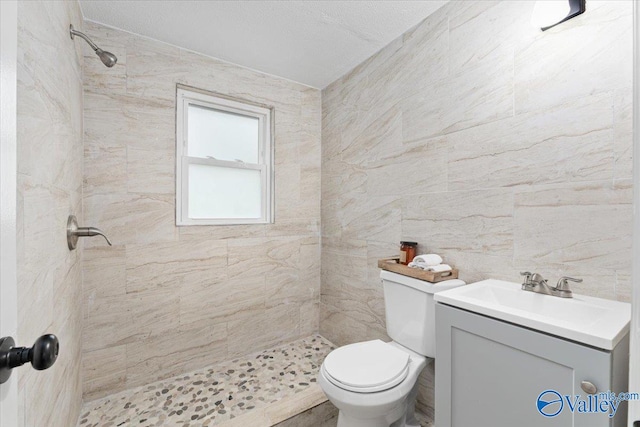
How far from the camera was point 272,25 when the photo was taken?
1.82 m

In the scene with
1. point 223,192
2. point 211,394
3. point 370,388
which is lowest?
point 211,394

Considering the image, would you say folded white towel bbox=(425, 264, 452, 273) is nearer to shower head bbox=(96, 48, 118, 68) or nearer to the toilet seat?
the toilet seat

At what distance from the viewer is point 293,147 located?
8.25 feet

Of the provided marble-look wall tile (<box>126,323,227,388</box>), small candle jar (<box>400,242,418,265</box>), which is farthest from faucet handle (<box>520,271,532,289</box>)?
marble-look wall tile (<box>126,323,227,388</box>)

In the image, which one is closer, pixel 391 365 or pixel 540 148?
pixel 540 148

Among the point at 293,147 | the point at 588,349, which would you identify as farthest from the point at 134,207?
A: the point at 588,349

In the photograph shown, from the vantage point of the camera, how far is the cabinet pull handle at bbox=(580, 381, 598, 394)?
794 mm

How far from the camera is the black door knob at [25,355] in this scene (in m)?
0.43

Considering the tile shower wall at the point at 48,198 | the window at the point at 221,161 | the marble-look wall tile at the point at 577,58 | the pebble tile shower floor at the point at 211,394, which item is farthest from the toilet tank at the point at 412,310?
the tile shower wall at the point at 48,198

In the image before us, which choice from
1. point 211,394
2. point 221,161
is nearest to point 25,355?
point 211,394

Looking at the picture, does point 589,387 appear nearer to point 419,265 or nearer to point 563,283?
point 563,283

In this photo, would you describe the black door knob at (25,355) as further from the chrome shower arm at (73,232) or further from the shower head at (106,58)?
the shower head at (106,58)

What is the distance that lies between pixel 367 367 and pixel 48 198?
5.05 ft

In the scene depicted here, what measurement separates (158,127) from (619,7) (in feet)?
7.90
